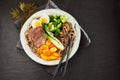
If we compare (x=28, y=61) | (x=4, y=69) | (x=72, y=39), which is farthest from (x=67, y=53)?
(x=4, y=69)

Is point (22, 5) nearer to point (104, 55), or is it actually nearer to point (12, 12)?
point (12, 12)

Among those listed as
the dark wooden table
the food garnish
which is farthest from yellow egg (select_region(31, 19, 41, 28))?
the dark wooden table

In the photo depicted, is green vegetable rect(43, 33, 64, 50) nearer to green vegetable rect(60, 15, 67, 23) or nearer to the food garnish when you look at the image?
the food garnish

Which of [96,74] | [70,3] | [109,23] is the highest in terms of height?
[70,3]

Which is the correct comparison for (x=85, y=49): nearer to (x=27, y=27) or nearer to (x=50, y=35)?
(x=50, y=35)

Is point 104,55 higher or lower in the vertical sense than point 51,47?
lower

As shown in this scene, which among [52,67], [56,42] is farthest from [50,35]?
[52,67]
